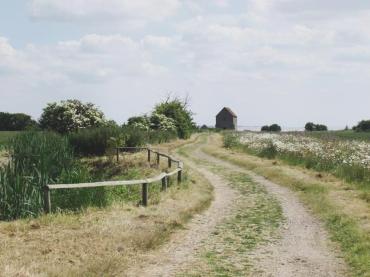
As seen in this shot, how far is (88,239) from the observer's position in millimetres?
11453

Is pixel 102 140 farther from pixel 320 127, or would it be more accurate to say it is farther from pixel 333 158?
pixel 320 127

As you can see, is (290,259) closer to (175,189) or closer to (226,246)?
(226,246)

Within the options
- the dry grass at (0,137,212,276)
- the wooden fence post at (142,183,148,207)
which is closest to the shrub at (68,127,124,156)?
the wooden fence post at (142,183,148,207)

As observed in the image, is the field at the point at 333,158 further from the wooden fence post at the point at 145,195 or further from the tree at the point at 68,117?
the tree at the point at 68,117

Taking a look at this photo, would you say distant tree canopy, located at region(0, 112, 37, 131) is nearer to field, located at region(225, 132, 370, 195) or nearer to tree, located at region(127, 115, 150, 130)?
tree, located at region(127, 115, 150, 130)

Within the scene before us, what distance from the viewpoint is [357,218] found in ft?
48.5

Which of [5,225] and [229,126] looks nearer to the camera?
[5,225]

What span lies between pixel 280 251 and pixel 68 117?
3691cm

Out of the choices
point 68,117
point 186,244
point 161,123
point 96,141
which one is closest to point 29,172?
point 186,244

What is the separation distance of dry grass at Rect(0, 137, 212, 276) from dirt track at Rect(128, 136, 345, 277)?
0.44m

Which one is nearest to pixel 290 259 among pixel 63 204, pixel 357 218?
pixel 357 218

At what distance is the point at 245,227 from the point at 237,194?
19.8ft

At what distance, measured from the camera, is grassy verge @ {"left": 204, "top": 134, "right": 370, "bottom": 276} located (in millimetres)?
11555

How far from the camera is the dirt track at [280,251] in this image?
10328 mm
